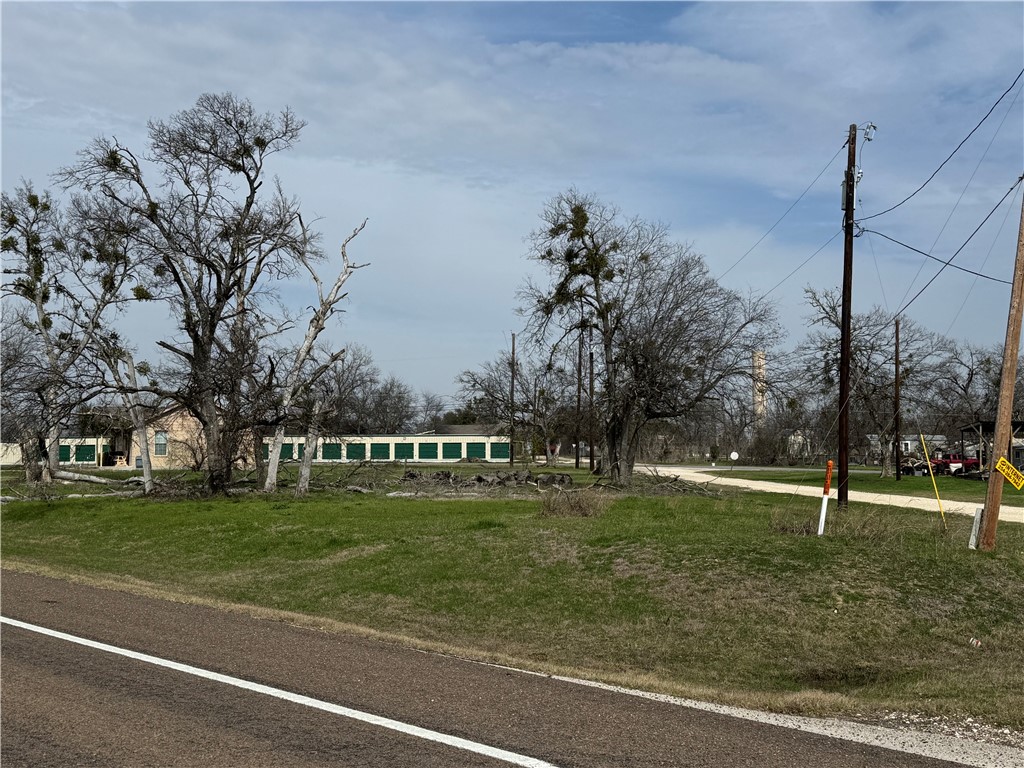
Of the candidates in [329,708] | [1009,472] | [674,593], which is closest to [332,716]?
[329,708]

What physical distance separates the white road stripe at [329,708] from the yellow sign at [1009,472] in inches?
419

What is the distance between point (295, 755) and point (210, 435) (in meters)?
27.4

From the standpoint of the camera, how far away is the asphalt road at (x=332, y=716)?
19.3ft

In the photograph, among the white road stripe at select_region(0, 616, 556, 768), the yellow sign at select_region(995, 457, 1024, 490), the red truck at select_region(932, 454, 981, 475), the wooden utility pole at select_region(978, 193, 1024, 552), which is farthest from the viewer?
the red truck at select_region(932, 454, 981, 475)

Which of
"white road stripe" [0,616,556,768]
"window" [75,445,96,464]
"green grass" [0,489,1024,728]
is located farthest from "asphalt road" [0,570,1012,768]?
"window" [75,445,96,464]

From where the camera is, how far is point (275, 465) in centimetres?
3238

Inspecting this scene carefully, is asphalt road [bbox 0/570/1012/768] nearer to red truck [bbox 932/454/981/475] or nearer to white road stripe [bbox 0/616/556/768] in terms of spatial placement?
white road stripe [bbox 0/616/556/768]

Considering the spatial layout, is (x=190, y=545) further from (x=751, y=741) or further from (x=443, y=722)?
(x=751, y=741)

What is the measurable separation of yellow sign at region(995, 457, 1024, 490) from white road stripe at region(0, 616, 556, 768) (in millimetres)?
10635

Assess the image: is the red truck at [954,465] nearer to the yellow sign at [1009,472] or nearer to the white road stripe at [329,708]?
the yellow sign at [1009,472]

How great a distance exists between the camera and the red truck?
53.7 m

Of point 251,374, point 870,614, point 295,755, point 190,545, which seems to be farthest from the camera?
point 251,374

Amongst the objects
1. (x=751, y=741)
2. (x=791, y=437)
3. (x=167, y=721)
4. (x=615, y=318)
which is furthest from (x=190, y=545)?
(x=791, y=437)

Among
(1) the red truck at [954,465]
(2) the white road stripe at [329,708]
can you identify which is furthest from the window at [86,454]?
(2) the white road stripe at [329,708]
